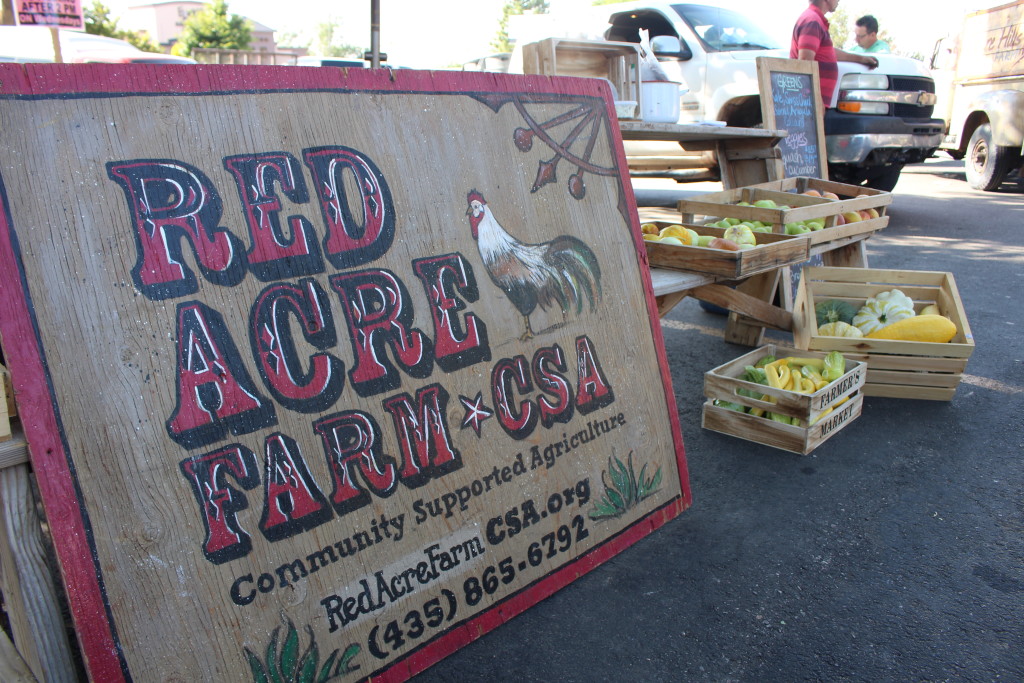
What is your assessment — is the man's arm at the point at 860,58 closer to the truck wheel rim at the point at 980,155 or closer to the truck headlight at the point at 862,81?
the truck headlight at the point at 862,81

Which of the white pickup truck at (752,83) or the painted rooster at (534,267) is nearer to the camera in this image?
the painted rooster at (534,267)

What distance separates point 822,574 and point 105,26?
30.6 meters

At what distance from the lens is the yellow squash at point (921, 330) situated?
3676 millimetres

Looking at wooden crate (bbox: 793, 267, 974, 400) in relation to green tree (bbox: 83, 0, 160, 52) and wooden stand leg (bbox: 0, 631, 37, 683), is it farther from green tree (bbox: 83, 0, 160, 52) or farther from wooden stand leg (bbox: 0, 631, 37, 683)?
green tree (bbox: 83, 0, 160, 52)

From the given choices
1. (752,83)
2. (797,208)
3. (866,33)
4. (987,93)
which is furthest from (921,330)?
(987,93)

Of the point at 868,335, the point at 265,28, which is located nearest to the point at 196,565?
the point at 868,335

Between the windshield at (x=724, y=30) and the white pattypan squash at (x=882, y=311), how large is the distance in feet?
16.5

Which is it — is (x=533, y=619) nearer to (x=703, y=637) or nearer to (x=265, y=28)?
(x=703, y=637)

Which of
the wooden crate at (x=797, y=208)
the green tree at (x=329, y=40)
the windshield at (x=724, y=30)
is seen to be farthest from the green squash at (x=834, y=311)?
the green tree at (x=329, y=40)

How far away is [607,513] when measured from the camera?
2.34 m

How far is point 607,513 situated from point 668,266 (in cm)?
144

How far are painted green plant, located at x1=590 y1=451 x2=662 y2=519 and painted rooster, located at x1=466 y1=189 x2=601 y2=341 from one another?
543mm

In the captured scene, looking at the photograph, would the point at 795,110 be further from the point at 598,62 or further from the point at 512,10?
the point at 512,10

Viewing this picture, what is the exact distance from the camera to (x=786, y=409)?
317 cm
